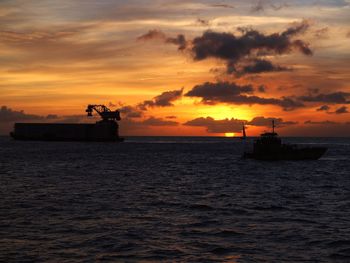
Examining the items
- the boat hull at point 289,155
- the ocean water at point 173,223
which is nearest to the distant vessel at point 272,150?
the boat hull at point 289,155

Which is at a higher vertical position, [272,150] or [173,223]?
[272,150]

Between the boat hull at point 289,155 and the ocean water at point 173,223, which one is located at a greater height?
the boat hull at point 289,155

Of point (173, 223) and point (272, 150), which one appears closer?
point (173, 223)

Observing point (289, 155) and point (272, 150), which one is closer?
point (272, 150)

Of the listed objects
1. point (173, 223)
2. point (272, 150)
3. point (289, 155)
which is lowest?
point (173, 223)

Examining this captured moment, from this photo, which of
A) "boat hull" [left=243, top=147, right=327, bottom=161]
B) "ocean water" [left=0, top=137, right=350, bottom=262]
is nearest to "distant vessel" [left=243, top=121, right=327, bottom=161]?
"boat hull" [left=243, top=147, right=327, bottom=161]

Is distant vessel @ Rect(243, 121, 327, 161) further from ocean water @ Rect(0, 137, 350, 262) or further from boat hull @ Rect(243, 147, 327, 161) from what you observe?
ocean water @ Rect(0, 137, 350, 262)

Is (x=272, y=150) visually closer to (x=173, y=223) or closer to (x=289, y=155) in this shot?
(x=289, y=155)

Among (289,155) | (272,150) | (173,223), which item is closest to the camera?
(173,223)

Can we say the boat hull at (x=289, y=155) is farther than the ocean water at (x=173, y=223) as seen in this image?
Yes

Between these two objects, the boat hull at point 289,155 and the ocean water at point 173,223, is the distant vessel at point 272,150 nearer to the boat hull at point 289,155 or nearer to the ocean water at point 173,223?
the boat hull at point 289,155

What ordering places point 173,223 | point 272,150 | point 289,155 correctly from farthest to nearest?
point 289,155, point 272,150, point 173,223

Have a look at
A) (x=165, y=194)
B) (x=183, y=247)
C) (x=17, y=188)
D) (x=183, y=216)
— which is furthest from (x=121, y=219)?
(x=17, y=188)

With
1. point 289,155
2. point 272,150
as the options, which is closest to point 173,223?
point 272,150
